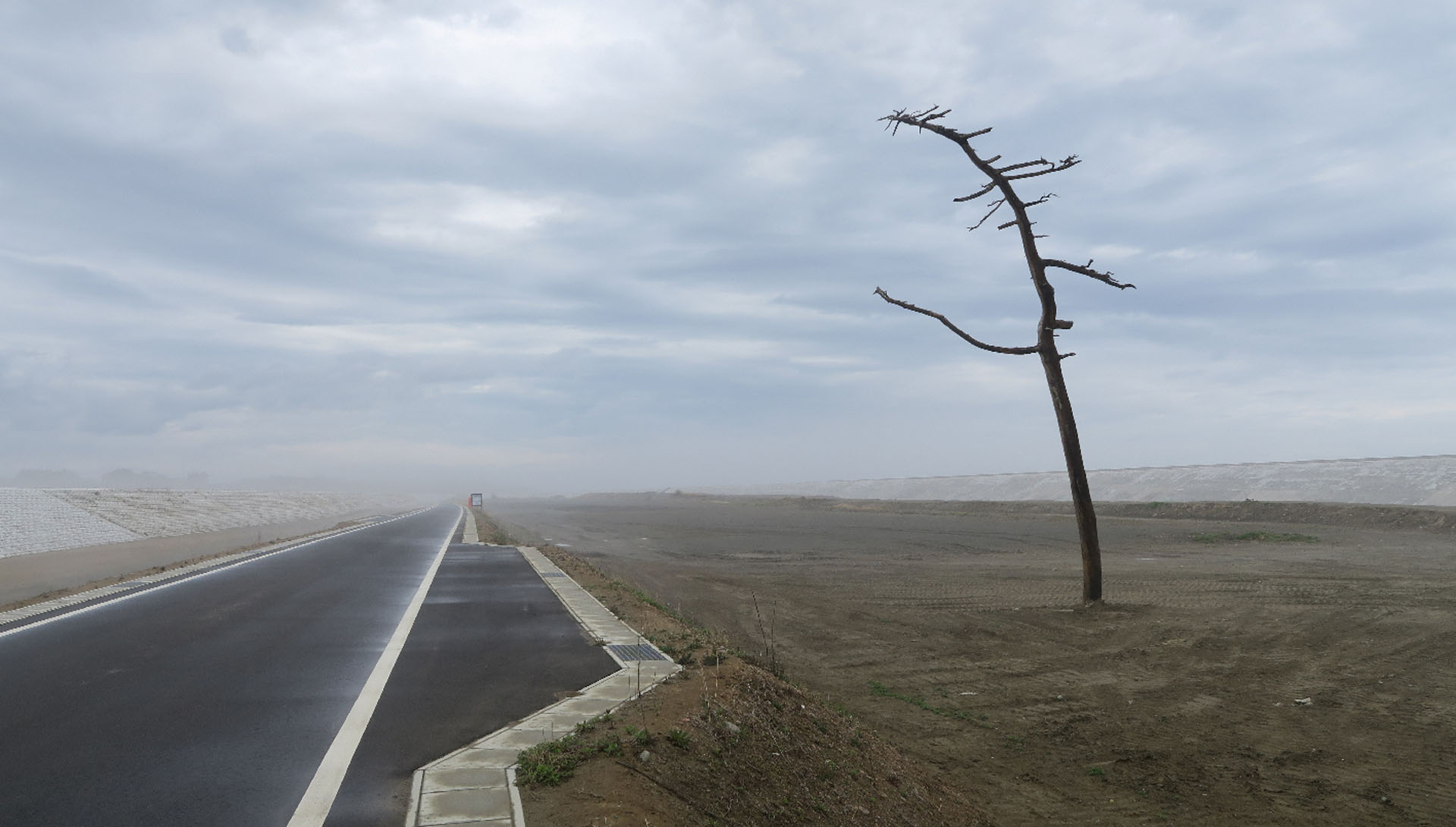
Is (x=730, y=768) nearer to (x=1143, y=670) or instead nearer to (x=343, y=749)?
(x=343, y=749)

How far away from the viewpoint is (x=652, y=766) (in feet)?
17.2

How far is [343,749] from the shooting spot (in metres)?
5.72

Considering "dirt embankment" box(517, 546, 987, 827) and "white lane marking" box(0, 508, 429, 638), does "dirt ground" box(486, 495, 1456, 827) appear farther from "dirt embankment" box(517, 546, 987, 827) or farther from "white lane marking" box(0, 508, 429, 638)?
"white lane marking" box(0, 508, 429, 638)

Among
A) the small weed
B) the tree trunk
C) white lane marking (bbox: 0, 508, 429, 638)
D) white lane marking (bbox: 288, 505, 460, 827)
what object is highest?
the tree trunk

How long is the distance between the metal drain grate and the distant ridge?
2488 centimetres

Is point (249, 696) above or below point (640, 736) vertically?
below

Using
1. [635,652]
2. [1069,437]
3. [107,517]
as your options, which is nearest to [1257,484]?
[1069,437]

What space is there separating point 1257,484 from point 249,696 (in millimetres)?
65188

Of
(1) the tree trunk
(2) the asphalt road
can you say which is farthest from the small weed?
(1) the tree trunk

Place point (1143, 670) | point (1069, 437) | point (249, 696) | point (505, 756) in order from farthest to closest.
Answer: point (1069, 437) < point (1143, 670) < point (249, 696) < point (505, 756)

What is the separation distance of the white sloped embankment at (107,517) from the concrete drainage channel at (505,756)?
→ 29255 millimetres

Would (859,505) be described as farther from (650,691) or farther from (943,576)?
(650,691)

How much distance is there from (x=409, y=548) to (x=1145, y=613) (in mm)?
22817

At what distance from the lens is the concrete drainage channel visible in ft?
14.9
